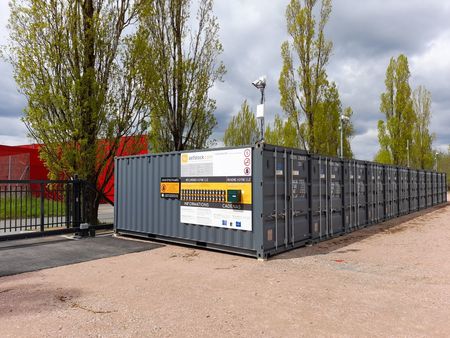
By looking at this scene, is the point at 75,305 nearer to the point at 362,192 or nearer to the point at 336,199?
the point at 336,199

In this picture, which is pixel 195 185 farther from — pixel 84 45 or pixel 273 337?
pixel 84 45

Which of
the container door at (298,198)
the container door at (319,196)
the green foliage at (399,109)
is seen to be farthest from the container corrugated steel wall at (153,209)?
the green foliage at (399,109)

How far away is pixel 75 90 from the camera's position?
1305cm

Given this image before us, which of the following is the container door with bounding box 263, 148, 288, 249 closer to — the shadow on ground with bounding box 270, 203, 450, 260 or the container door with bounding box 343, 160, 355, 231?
the shadow on ground with bounding box 270, 203, 450, 260

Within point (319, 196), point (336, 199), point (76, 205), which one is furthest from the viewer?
point (76, 205)

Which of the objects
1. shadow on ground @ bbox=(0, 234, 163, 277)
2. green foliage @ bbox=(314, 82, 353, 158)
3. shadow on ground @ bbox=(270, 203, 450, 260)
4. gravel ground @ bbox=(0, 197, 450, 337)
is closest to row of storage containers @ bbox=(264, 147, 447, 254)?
shadow on ground @ bbox=(270, 203, 450, 260)

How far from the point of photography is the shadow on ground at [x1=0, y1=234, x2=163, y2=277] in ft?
26.2

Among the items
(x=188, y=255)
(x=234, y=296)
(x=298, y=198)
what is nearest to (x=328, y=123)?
(x=298, y=198)

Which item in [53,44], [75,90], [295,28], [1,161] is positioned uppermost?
[295,28]

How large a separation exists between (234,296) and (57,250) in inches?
246

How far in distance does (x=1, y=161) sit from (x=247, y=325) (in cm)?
2704

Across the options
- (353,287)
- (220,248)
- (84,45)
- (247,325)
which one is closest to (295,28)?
(84,45)

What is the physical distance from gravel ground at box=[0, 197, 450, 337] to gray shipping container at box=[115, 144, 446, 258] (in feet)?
2.60

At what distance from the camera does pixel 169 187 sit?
10508 mm
